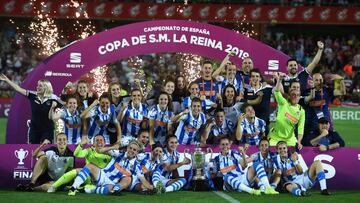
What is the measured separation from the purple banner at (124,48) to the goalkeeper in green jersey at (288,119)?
215 cm

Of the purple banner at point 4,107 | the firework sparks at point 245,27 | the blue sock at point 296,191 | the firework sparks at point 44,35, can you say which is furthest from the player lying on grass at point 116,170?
the firework sparks at point 245,27

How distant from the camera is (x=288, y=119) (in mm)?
11320

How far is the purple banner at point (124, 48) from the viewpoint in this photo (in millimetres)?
12992

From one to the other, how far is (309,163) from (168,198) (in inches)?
92.3

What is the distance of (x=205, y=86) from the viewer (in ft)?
39.4

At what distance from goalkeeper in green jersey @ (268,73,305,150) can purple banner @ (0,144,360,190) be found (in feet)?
1.33

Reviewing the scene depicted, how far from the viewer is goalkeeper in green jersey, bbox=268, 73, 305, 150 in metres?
11.3

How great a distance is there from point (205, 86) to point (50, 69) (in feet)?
9.30

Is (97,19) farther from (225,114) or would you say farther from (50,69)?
(225,114)

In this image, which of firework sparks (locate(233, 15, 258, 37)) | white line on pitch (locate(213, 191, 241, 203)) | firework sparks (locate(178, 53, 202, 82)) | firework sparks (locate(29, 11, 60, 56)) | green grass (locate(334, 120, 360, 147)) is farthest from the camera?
firework sparks (locate(29, 11, 60, 56))

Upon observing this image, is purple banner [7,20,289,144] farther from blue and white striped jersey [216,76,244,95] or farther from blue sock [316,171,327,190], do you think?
blue sock [316,171,327,190]

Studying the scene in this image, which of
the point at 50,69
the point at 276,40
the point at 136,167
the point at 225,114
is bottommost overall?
the point at 136,167

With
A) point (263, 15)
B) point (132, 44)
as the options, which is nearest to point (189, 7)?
point (263, 15)

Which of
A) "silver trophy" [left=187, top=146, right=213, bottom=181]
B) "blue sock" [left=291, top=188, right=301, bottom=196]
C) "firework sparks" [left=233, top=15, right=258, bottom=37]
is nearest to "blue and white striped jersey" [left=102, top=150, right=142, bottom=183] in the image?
"silver trophy" [left=187, top=146, right=213, bottom=181]
